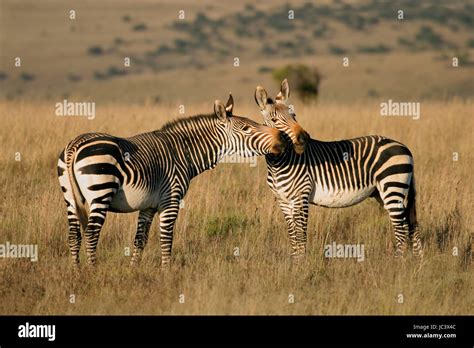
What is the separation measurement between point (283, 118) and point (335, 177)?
2.91 ft

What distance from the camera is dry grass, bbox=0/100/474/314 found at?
24.2 ft

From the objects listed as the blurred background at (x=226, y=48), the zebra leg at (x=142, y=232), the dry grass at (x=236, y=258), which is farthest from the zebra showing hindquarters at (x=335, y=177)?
the blurred background at (x=226, y=48)

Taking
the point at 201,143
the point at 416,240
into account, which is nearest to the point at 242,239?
the point at 201,143

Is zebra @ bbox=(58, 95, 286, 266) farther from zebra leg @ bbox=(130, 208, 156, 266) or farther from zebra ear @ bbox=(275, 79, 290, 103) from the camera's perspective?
zebra ear @ bbox=(275, 79, 290, 103)

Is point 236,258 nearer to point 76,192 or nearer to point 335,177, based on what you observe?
point 335,177

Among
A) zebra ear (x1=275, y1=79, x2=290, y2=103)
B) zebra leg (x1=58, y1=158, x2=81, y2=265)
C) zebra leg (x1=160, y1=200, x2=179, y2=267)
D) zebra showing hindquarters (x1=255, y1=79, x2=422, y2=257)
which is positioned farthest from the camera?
zebra ear (x1=275, y1=79, x2=290, y2=103)

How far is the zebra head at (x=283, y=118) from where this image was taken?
8672 millimetres

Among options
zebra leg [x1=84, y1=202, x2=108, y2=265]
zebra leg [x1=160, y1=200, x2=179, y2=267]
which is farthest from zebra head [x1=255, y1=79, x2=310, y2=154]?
zebra leg [x1=84, y1=202, x2=108, y2=265]

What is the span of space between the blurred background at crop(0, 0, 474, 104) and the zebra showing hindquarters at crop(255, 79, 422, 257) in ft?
70.0

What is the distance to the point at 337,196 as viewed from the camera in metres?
8.92

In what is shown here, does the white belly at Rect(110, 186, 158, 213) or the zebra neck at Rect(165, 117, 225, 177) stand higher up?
the zebra neck at Rect(165, 117, 225, 177)

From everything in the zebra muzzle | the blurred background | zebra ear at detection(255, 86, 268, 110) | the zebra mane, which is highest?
the blurred background

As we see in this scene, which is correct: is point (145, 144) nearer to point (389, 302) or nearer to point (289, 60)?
point (389, 302)

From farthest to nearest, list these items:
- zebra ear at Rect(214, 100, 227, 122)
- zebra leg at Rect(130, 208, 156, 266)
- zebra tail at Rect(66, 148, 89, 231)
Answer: zebra ear at Rect(214, 100, 227, 122) < zebra leg at Rect(130, 208, 156, 266) < zebra tail at Rect(66, 148, 89, 231)
